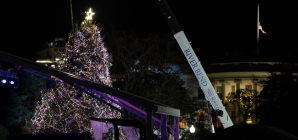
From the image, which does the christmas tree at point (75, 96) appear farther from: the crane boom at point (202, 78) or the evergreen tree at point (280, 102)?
the evergreen tree at point (280, 102)

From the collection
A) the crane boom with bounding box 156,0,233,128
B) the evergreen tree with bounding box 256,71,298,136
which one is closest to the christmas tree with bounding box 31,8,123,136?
the crane boom with bounding box 156,0,233,128

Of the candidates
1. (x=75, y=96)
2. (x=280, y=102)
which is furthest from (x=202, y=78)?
(x=280, y=102)

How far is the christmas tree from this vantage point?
20.2 metres

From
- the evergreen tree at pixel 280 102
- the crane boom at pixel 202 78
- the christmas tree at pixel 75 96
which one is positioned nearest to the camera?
the christmas tree at pixel 75 96

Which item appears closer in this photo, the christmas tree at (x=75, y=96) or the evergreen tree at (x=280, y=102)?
the christmas tree at (x=75, y=96)

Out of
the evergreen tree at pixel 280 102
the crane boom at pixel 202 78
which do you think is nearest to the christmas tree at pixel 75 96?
the crane boom at pixel 202 78

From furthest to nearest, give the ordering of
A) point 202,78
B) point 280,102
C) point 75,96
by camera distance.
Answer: point 280,102, point 202,78, point 75,96

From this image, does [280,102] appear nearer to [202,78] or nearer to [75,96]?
[202,78]

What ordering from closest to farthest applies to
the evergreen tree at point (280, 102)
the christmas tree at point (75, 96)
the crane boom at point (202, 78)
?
the christmas tree at point (75, 96)
the crane boom at point (202, 78)
the evergreen tree at point (280, 102)

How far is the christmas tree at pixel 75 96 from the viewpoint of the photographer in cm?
2023

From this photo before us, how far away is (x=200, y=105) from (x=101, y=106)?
17.5 m

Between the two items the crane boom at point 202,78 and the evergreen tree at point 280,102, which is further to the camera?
the evergreen tree at point 280,102

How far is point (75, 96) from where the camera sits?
20594 millimetres

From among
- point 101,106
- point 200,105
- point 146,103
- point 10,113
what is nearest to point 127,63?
point 200,105
